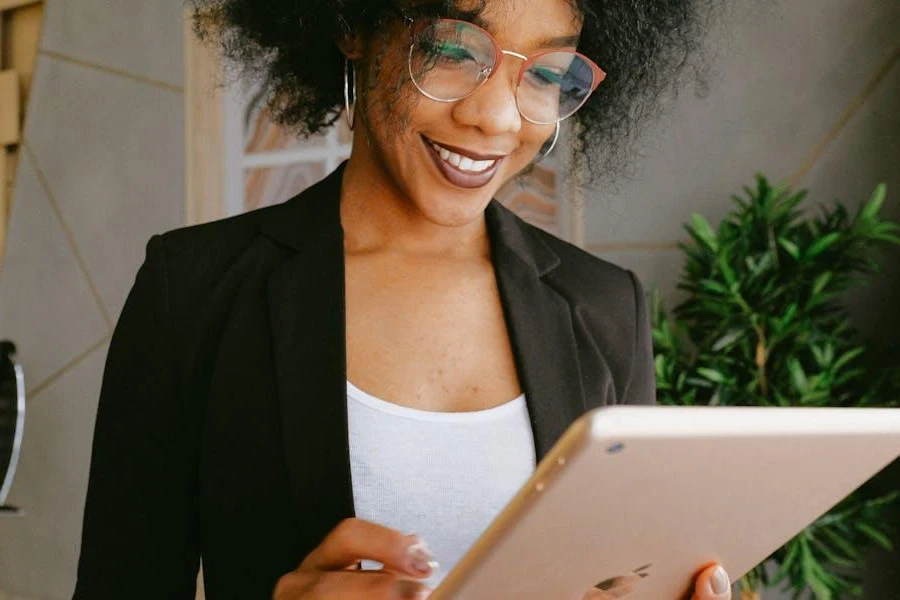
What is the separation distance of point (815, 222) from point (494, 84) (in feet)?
6.91

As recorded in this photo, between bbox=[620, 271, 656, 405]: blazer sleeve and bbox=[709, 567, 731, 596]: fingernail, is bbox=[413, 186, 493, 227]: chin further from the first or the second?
bbox=[709, 567, 731, 596]: fingernail

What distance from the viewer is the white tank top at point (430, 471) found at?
1.22 metres

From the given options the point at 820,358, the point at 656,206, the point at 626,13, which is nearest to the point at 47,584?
the point at 656,206

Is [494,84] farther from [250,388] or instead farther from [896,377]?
[896,377]

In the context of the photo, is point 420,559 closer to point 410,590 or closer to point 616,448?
point 410,590

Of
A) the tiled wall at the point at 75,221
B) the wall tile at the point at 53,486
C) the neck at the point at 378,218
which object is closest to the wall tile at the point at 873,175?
the neck at the point at 378,218

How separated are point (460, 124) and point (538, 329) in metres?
0.31

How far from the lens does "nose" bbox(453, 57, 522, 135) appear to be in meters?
1.19

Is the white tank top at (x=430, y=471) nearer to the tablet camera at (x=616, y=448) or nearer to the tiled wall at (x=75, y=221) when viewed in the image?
the tablet camera at (x=616, y=448)

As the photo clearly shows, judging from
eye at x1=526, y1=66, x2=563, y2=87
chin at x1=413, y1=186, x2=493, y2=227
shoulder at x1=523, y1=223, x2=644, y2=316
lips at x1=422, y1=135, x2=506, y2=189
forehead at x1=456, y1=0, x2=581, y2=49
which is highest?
forehead at x1=456, y1=0, x2=581, y2=49

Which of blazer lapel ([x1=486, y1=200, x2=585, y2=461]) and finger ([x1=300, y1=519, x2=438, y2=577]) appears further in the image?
blazer lapel ([x1=486, y1=200, x2=585, y2=461])

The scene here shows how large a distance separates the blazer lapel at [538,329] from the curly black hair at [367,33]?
27 centimetres

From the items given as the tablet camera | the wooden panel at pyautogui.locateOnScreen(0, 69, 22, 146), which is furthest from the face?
the wooden panel at pyautogui.locateOnScreen(0, 69, 22, 146)

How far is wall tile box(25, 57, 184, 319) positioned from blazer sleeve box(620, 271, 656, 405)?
3.37m
